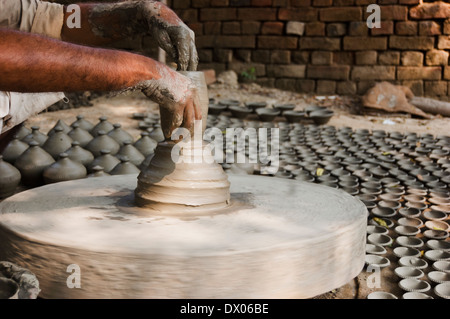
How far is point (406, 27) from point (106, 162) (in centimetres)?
566

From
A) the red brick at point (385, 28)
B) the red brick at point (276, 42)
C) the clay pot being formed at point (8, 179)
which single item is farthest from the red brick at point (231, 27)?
the clay pot being formed at point (8, 179)

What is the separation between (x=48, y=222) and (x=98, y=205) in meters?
0.27

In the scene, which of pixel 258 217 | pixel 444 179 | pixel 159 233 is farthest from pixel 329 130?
pixel 159 233

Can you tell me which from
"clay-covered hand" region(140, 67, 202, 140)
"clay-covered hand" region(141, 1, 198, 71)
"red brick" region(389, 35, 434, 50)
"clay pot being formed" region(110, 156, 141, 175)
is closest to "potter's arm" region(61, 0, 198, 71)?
"clay-covered hand" region(141, 1, 198, 71)

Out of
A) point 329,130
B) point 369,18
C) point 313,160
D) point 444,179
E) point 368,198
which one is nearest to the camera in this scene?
point 368,198

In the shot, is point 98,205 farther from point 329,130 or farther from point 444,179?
point 329,130

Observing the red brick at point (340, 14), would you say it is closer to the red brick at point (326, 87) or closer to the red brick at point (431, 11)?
the red brick at point (431, 11)

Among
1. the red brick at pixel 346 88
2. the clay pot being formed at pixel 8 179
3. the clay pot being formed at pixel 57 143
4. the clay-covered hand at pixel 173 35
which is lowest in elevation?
the clay pot being formed at pixel 8 179

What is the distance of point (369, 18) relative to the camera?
735cm

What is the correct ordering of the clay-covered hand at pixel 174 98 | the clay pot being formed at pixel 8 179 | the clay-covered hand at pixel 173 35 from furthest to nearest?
1. the clay pot being formed at pixel 8 179
2. the clay-covered hand at pixel 173 35
3. the clay-covered hand at pixel 174 98

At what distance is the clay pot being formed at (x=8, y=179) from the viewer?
3066 millimetres

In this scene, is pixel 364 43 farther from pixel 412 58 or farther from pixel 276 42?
pixel 276 42

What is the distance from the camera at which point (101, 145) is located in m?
3.82

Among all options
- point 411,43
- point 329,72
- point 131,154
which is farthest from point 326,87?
point 131,154
